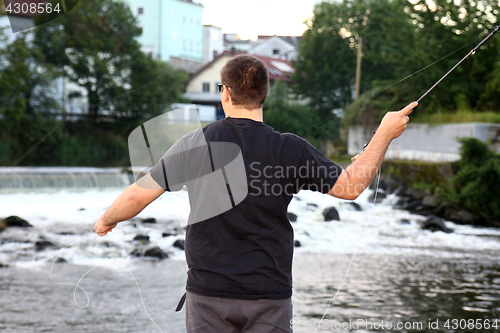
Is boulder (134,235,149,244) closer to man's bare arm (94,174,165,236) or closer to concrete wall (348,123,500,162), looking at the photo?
concrete wall (348,123,500,162)

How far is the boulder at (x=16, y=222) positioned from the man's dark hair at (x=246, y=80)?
1100cm

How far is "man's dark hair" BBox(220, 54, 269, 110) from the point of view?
2014 millimetres

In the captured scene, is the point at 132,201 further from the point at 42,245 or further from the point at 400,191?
the point at 400,191

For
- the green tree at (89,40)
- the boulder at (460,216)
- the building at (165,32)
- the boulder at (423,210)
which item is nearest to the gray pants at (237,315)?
the boulder at (460,216)

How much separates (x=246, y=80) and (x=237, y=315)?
0.81m

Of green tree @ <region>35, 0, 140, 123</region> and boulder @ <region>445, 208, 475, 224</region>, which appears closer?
boulder @ <region>445, 208, 475, 224</region>

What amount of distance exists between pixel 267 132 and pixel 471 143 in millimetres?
13709

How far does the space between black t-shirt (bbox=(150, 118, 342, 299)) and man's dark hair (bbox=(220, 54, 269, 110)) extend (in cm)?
13

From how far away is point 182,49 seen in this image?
43.5 meters

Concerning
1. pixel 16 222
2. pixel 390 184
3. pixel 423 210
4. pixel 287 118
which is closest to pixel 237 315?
pixel 287 118

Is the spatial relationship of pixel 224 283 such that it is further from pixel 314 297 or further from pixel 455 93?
pixel 455 93

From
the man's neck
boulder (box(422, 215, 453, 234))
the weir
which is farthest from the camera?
the weir

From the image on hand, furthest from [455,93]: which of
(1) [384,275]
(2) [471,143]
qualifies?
(1) [384,275]

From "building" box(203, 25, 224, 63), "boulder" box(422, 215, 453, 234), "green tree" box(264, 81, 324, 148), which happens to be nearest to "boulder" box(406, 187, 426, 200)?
"boulder" box(422, 215, 453, 234)
